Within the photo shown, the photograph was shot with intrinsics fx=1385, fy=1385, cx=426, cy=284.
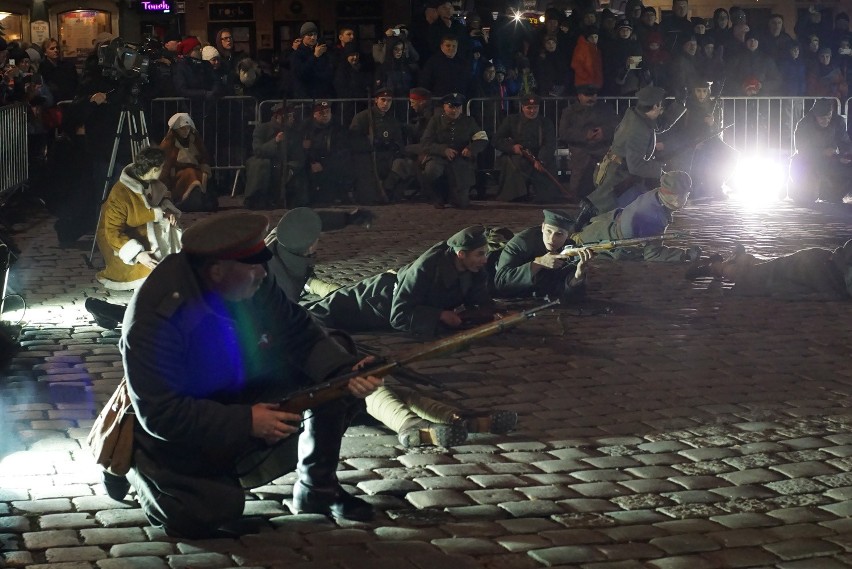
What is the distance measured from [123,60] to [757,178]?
32.8ft

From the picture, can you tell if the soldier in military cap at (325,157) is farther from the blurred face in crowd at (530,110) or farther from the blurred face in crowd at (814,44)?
Result: the blurred face in crowd at (814,44)

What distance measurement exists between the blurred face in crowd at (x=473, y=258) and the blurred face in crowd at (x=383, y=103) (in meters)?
8.92

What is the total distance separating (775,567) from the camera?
16.7 feet

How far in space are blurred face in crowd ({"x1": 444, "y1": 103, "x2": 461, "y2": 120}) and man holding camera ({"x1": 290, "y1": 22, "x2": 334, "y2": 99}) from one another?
1883 mm

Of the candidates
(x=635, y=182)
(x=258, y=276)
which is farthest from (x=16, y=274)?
(x=258, y=276)

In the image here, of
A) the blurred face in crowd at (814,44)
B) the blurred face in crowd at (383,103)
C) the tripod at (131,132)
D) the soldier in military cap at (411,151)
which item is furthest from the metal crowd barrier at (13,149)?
the blurred face in crowd at (814,44)

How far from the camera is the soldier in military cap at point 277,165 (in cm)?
1780

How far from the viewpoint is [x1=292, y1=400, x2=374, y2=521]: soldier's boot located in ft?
18.6

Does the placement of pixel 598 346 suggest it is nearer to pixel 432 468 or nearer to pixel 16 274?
pixel 432 468

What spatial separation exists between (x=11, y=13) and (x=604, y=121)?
60.8 feet

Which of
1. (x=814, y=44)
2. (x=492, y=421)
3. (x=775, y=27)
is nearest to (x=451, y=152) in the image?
(x=775, y=27)

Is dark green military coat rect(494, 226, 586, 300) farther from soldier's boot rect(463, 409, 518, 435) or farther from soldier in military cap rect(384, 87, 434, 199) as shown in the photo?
soldier in military cap rect(384, 87, 434, 199)

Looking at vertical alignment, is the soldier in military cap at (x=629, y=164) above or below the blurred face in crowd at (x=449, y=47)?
below

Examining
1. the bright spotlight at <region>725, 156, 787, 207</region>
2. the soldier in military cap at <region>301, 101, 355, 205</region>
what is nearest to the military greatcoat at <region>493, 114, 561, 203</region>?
the soldier in military cap at <region>301, 101, 355, 205</region>
